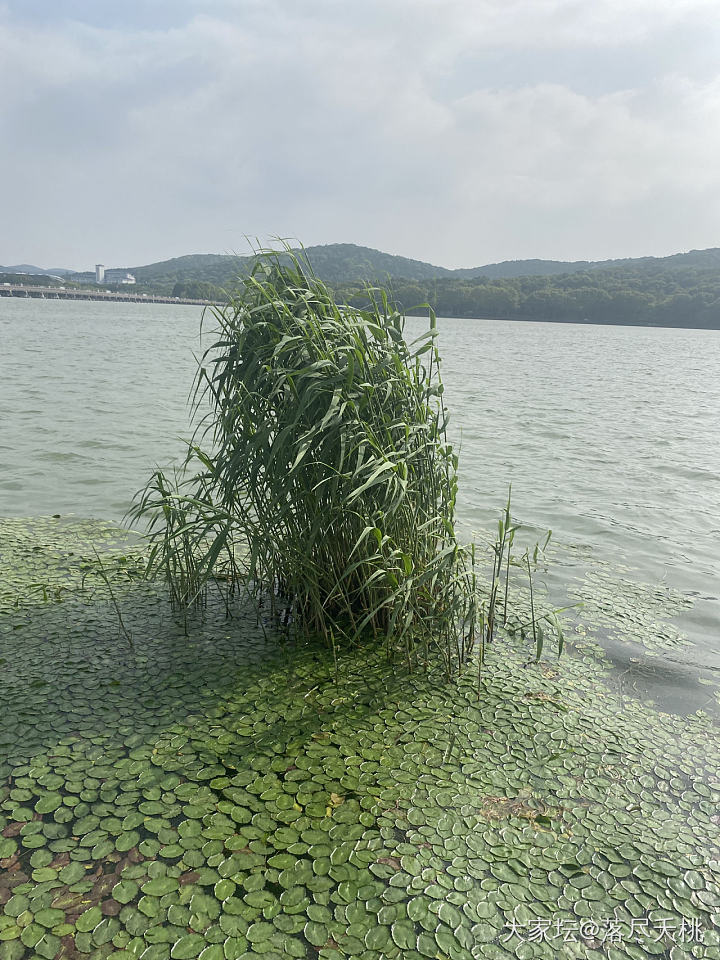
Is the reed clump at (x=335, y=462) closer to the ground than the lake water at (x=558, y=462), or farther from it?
farther from it

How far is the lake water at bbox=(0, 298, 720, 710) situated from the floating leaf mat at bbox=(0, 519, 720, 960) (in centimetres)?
108

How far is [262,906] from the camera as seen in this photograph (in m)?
2.41

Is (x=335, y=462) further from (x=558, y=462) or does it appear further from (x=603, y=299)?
(x=603, y=299)

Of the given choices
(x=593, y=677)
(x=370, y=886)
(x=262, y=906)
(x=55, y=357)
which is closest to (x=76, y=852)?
(x=262, y=906)

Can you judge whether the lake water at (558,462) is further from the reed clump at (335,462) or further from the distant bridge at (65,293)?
the distant bridge at (65,293)

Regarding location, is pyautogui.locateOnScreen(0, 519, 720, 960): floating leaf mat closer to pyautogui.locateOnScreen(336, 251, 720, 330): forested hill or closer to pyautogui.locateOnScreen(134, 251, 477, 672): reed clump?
pyautogui.locateOnScreen(134, 251, 477, 672): reed clump

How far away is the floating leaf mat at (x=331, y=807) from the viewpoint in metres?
2.35

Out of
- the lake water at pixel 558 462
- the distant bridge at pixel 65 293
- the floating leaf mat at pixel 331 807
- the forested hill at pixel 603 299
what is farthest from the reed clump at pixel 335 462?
the distant bridge at pixel 65 293

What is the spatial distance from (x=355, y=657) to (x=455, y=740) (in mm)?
913

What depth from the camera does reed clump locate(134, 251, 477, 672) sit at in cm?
380

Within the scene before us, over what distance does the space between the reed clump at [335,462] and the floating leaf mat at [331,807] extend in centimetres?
41

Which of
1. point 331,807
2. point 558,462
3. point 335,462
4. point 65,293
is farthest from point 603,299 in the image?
point 65,293

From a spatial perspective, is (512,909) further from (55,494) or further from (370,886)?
(55,494)

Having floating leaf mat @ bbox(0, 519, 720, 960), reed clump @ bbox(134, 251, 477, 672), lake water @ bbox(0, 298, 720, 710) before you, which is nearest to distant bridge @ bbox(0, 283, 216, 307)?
lake water @ bbox(0, 298, 720, 710)
